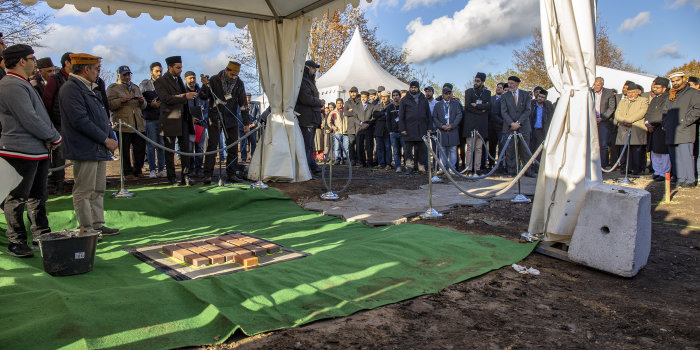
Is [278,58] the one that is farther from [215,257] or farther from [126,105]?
[215,257]

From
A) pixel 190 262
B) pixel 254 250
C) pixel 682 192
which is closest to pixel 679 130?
pixel 682 192

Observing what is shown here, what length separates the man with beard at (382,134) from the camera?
12.5 metres

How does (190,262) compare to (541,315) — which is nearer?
(541,315)

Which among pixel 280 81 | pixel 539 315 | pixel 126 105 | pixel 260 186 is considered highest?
pixel 280 81

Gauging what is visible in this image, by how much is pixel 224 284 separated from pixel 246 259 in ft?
1.93

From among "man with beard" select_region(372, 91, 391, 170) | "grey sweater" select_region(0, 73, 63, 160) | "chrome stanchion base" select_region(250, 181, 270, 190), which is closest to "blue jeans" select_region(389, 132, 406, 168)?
"man with beard" select_region(372, 91, 391, 170)

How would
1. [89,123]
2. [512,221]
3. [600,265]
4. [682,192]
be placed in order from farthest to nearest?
[682,192] < [512,221] < [89,123] < [600,265]

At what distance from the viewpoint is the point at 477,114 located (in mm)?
10641

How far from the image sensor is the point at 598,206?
13.1 ft

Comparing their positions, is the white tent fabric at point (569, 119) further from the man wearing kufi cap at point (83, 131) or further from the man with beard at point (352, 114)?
the man with beard at point (352, 114)

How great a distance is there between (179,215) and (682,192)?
8.10 meters

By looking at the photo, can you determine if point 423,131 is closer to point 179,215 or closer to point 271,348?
point 179,215

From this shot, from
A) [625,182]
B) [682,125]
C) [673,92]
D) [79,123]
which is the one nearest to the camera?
[79,123]

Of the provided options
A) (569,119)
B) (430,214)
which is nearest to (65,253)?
(430,214)
